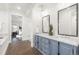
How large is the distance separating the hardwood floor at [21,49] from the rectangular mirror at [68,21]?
0.65 m

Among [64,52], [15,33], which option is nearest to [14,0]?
[15,33]

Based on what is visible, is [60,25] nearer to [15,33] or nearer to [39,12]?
[39,12]

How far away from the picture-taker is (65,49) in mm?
1926

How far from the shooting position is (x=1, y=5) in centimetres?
210

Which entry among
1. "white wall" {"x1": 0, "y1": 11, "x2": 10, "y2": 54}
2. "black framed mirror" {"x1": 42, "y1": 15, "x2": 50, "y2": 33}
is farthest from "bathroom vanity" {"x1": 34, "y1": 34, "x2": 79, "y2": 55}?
"white wall" {"x1": 0, "y1": 11, "x2": 10, "y2": 54}

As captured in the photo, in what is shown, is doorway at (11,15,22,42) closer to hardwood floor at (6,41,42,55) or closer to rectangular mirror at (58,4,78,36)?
hardwood floor at (6,41,42,55)

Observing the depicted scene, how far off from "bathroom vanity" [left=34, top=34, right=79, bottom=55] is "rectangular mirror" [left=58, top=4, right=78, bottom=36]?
121 millimetres

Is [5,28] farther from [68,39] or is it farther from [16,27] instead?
[68,39]

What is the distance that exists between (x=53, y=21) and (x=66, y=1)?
0.47 meters

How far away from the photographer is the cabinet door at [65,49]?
1.82 metres

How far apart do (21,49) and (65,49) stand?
803mm

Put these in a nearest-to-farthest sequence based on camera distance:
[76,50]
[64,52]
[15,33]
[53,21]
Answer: [76,50] < [64,52] < [15,33] < [53,21]

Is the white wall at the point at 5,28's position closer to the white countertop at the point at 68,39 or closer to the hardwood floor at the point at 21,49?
the hardwood floor at the point at 21,49

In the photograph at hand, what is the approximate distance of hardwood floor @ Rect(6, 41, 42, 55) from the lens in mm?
2098
